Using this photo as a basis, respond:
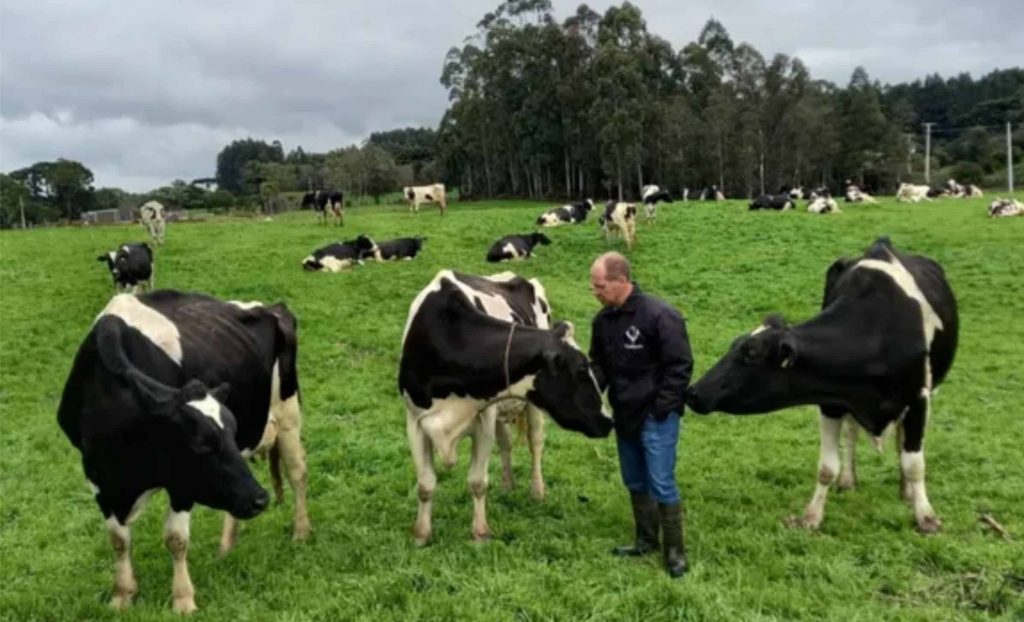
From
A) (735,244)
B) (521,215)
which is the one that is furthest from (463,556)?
(521,215)

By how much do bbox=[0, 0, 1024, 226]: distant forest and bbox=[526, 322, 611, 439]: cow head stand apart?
5813 centimetres

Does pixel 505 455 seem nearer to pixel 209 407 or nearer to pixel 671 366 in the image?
pixel 671 366

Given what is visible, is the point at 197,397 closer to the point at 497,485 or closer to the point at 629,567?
the point at 629,567

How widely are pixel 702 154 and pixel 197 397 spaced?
2587 inches

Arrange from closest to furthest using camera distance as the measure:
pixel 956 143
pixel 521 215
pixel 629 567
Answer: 1. pixel 629 567
2. pixel 521 215
3. pixel 956 143

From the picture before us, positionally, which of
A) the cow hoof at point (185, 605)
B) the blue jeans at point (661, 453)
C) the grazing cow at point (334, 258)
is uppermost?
the grazing cow at point (334, 258)

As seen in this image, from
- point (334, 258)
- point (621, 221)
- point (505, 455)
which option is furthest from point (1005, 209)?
point (505, 455)

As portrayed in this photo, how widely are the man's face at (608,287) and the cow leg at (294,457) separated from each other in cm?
321

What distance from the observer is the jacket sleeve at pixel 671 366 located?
6605 millimetres

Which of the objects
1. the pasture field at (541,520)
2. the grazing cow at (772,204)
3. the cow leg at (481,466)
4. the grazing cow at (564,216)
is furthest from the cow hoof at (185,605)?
the grazing cow at (772,204)

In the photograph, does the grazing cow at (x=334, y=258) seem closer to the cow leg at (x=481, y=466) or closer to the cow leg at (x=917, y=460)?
the cow leg at (x=481, y=466)

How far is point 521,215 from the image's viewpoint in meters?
34.8

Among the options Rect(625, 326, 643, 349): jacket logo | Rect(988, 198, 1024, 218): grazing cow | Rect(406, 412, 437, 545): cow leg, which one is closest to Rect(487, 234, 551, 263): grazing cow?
Rect(988, 198, 1024, 218): grazing cow

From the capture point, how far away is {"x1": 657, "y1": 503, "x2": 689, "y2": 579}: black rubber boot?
669cm
